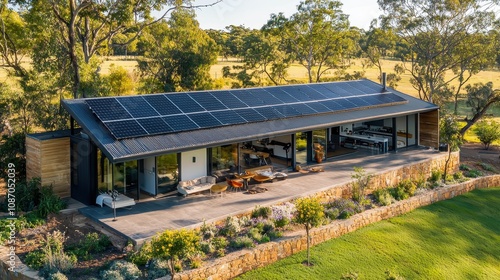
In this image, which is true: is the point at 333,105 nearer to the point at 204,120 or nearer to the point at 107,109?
the point at 204,120

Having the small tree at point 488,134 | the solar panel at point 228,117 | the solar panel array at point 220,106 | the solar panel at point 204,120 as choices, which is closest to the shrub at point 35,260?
the solar panel array at point 220,106

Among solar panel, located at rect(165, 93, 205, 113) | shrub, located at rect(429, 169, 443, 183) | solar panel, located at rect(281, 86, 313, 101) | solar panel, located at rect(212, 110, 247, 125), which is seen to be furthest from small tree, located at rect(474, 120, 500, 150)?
Result: solar panel, located at rect(165, 93, 205, 113)

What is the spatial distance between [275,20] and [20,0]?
72.6ft

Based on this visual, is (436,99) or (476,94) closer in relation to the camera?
(476,94)

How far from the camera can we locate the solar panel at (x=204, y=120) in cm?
1736

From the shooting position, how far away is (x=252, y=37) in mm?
39812

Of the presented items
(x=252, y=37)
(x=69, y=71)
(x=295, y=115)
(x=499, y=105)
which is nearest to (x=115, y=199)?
(x=295, y=115)

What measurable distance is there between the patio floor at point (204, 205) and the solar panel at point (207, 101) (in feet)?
12.5

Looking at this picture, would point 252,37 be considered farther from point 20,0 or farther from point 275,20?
point 20,0

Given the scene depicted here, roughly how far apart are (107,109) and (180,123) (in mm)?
2756

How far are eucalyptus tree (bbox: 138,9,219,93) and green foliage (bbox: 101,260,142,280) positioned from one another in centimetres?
2281

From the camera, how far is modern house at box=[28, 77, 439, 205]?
1561cm

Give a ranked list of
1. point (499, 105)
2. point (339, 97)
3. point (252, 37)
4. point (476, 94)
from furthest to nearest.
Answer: point (252, 37) → point (476, 94) → point (499, 105) → point (339, 97)

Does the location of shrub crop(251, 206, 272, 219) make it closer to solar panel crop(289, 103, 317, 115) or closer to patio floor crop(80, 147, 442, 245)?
patio floor crop(80, 147, 442, 245)
